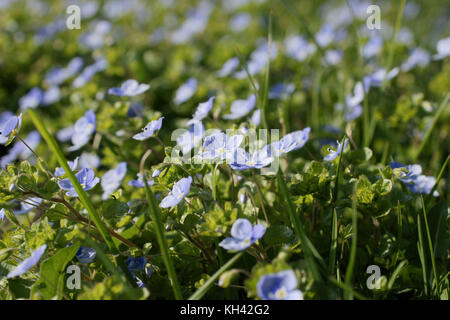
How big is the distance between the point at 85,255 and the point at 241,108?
2.80 ft

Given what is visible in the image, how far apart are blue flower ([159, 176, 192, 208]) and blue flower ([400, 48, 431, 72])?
5.21 feet

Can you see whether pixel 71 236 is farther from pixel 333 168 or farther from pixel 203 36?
pixel 203 36

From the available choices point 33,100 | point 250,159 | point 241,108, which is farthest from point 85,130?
point 33,100

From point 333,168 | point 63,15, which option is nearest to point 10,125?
point 333,168

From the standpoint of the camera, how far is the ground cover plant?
104cm

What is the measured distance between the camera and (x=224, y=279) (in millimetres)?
898

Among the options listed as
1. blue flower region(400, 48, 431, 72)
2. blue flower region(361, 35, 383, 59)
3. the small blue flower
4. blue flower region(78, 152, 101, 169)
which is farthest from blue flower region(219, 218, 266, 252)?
blue flower region(361, 35, 383, 59)

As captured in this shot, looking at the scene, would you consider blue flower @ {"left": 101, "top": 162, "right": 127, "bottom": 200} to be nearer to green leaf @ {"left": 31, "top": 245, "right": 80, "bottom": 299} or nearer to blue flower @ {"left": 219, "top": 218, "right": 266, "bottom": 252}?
green leaf @ {"left": 31, "top": 245, "right": 80, "bottom": 299}

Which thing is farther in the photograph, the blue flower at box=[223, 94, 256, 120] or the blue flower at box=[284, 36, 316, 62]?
the blue flower at box=[284, 36, 316, 62]

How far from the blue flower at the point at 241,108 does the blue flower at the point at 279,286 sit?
86 centimetres

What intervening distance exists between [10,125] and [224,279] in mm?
773

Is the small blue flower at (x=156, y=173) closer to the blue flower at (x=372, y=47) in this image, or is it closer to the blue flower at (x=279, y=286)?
the blue flower at (x=279, y=286)

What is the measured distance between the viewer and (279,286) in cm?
88

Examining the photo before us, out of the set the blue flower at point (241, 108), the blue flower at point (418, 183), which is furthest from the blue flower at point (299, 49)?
the blue flower at point (418, 183)
